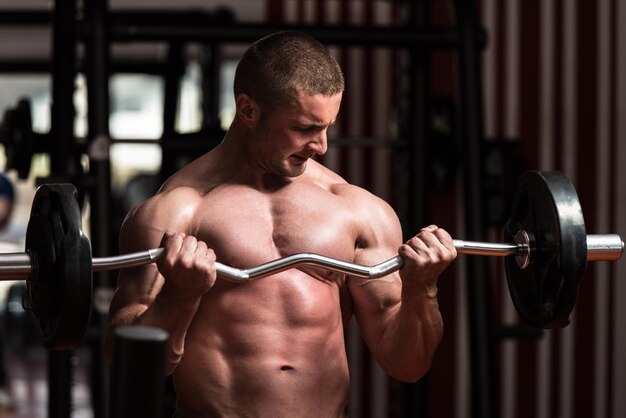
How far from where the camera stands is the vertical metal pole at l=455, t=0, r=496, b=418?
325 centimetres

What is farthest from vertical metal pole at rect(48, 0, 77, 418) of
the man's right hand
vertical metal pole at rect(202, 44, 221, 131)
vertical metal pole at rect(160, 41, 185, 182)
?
the man's right hand

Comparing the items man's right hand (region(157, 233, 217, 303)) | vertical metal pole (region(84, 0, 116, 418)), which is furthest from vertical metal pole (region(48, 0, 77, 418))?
man's right hand (region(157, 233, 217, 303))

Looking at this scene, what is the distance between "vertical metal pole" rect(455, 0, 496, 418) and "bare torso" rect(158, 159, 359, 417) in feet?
4.36

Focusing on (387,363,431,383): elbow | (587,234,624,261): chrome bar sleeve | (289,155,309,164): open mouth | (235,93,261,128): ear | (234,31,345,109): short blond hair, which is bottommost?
(387,363,431,383): elbow

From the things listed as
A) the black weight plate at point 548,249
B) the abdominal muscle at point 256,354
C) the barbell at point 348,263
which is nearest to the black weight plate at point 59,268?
the barbell at point 348,263

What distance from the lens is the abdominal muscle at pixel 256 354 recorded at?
75.5 inches

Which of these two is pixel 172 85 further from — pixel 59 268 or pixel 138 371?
pixel 138 371

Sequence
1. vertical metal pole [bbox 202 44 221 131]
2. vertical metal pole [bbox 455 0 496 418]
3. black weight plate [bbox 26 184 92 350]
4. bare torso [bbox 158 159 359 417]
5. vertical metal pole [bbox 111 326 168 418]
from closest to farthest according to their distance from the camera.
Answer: vertical metal pole [bbox 111 326 168 418]
black weight plate [bbox 26 184 92 350]
bare torso [bbox 158 159 359 417]
vertical metal pole [bbox 455 0 496 418]
vertical metal pole [bbox 202 44 221 131]

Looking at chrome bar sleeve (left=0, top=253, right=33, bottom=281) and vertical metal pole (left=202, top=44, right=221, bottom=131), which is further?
vertical metal pole (left=202, top=44, right=221, bottom=131)

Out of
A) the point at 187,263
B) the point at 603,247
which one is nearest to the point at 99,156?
the point at 187,263

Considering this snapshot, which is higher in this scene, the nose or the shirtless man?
the nose

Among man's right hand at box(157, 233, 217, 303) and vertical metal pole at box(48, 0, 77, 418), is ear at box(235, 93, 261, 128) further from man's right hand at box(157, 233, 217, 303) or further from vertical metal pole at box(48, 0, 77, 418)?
vertical metal pole at box(48, 0, 77, 418)

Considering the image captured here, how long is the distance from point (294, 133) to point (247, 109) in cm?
10

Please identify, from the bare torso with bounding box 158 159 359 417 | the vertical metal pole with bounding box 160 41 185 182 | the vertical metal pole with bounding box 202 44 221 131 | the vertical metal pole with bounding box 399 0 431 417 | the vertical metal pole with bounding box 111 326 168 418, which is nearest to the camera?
the vertical metal pole with bounding box 111 326 168 418
